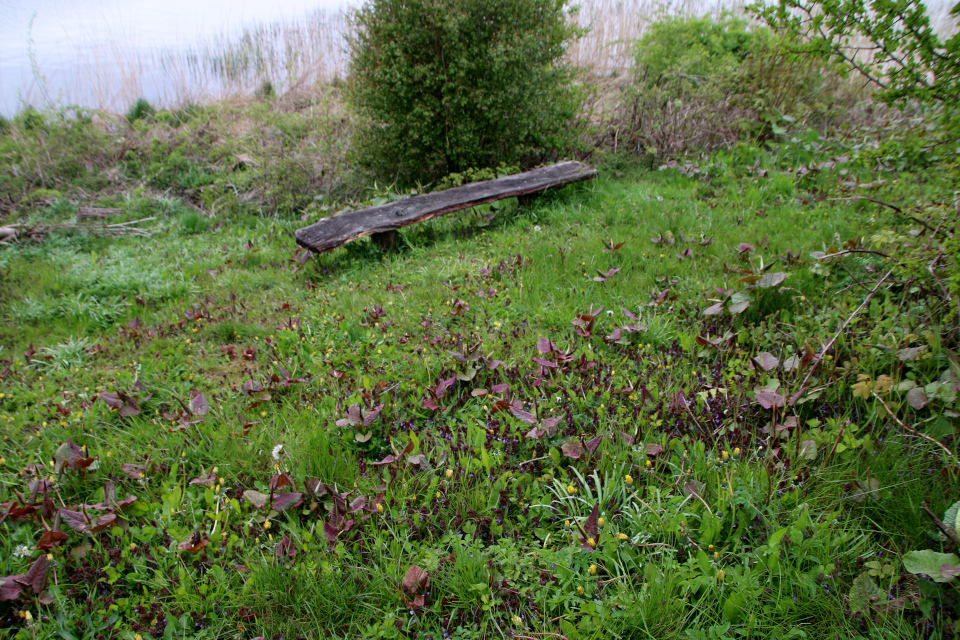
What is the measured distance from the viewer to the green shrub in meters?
6.42

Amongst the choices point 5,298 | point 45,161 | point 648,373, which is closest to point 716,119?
point 648,373

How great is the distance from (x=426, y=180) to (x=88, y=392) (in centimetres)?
499

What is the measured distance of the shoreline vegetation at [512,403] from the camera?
1.90 meters

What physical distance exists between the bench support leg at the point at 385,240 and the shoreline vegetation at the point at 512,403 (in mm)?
170

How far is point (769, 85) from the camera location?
769 cm

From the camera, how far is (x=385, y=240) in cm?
583

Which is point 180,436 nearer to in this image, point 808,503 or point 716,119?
point 808,503

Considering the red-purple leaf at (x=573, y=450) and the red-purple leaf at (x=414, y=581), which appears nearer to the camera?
the red-purple leaf at (x=414, y=581)

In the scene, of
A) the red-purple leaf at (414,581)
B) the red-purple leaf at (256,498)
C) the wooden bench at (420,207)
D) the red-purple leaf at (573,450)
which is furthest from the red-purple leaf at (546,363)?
the wooden bench at (420,207)

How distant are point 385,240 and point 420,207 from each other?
556mm

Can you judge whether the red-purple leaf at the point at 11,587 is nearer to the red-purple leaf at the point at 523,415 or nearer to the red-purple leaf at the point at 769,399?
the red-purple leaf at the point at 523,415

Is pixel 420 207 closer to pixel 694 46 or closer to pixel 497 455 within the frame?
pixel 497 455

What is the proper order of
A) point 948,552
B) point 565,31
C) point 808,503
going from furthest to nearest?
1. point 565,31
2. point 808,503
3. point 948,552

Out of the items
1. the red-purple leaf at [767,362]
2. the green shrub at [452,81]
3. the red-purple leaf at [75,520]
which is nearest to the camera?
the red-purple leaf at [75,520]
